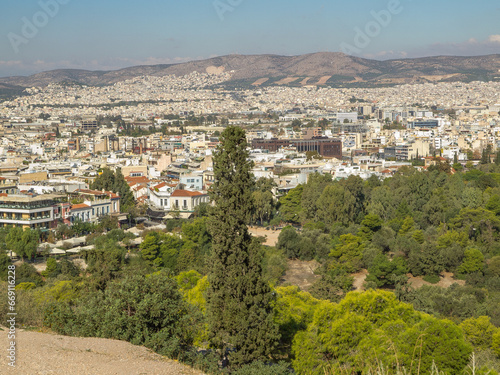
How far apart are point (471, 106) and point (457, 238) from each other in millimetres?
82647

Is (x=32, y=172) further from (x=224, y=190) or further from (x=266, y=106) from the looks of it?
(x=266, y=106)

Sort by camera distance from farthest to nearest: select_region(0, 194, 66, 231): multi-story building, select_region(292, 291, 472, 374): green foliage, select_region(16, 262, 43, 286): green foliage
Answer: select_region(0, 194, 66, 231): multi-story building < select_region(16, 262, 43, 286): green foliage < select_region(292, 291, 472, 374): green foliage

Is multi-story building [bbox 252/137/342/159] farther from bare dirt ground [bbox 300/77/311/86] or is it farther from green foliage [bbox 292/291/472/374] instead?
bare dirt ground [bbox 300/77/311/86]

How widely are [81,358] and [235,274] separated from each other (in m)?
2.22

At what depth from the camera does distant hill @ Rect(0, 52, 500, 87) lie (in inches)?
4958

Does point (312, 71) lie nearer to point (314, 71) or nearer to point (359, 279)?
point (314, 71)

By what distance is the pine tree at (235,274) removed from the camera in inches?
291

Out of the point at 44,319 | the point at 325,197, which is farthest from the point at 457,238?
the point at 44,319

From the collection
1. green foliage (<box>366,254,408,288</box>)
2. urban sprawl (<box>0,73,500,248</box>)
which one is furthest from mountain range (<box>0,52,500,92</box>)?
green foliage (<box>366,254,408,288</box>)

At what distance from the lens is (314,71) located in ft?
448

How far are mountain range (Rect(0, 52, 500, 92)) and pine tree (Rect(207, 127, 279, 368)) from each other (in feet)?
381

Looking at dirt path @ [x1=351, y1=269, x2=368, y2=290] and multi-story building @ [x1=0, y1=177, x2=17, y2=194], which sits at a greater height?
multi-story building @ [x1=0, y1=177, x2=17, y2=194]

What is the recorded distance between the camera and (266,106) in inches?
4102

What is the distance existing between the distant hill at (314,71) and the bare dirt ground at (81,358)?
11803 cm
